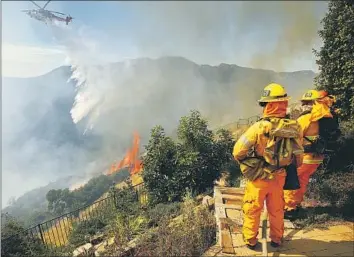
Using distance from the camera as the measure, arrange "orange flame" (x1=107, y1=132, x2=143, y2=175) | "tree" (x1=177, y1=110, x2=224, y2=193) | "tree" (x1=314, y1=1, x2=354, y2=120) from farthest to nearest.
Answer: "orange flame" (x1=107, y1=132, x2=143, y2=175) → "tree" (x1=177, y1=110, x2=224, y2=193) → "tree" (x1=314, y1=1, x2=354, y2=120)

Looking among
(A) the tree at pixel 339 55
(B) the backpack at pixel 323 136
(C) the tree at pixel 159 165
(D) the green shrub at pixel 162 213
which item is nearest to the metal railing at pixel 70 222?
(C) the tree at pixel 159 165

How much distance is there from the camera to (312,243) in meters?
4.08

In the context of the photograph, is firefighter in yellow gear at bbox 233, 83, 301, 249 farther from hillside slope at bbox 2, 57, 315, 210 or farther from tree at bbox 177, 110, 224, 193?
hillside slope at bbox 2, 57, 315, 210

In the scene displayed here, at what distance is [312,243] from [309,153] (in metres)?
1.24

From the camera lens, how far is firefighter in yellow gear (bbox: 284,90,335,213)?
Answer: 4.66m

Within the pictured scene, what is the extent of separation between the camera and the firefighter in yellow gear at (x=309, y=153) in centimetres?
466

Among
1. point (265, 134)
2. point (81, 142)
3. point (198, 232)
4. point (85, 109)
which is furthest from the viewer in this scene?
point (85, 109)

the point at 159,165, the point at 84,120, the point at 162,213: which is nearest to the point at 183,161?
the point at 159,165

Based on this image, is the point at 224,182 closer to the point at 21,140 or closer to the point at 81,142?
the point at 81,142

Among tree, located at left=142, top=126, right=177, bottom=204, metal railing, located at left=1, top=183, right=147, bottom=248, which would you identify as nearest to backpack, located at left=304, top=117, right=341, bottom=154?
tree, located at left=142, top=126, right=177, bottom=204

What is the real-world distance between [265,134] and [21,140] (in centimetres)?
13593

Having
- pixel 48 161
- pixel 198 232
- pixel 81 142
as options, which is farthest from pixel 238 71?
pixel 198 232

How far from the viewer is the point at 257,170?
367cm

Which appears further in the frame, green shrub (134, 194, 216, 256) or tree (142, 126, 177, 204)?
tree (142, 126, 177, 204)
